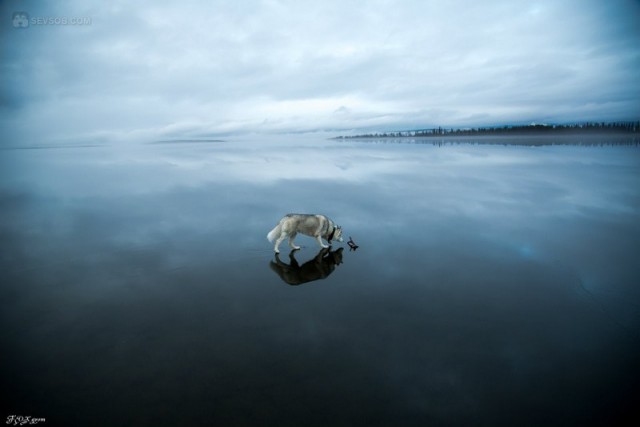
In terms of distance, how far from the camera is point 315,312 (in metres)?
7.75

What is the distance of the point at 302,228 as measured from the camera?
11547mm

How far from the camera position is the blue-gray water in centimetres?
514

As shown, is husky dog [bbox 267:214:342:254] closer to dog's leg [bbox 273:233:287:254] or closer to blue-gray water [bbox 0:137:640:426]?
dog's leg [bbox 273:233:287:254]

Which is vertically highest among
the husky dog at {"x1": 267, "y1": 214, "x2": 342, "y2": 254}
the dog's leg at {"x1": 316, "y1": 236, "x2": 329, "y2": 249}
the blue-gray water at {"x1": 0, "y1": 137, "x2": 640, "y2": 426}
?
the husky dog at {"x1": 267, "y1": 214, "x2": 342, "y2": 254}

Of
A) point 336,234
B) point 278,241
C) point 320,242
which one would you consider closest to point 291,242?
point 278,241

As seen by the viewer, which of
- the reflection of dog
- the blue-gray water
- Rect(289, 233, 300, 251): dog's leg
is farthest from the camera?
Rect(289, 233, 300, 251): dog's leg

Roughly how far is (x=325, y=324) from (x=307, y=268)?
3349mm

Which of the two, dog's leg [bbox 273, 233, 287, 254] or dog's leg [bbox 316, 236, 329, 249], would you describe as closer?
dog's leg [bbox 273, 233, 287, 254]

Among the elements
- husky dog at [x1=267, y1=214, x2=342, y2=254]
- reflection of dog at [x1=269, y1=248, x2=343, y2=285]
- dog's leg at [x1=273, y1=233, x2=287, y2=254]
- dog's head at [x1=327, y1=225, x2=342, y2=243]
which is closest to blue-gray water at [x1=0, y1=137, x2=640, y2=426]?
reflection of dog at [x1=269, y1=248, x2=343, y2=285]

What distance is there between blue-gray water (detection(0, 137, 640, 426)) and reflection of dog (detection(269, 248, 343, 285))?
9 cm

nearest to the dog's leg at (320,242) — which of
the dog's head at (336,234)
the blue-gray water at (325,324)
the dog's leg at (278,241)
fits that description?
the dog's head at (336,234)

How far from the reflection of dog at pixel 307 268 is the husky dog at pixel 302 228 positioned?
596mm

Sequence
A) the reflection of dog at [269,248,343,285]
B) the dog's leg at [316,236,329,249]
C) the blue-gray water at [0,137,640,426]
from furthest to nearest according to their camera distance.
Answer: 1. the dog's leg at [316,236,329,249]
2. the reflection of dog at [269,248,343,285]
3. the blue-gray water at [0,137,640,426]

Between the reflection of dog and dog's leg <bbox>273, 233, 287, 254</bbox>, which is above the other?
dog's leg <bbox>273, 233, 287, 254</bbox>
